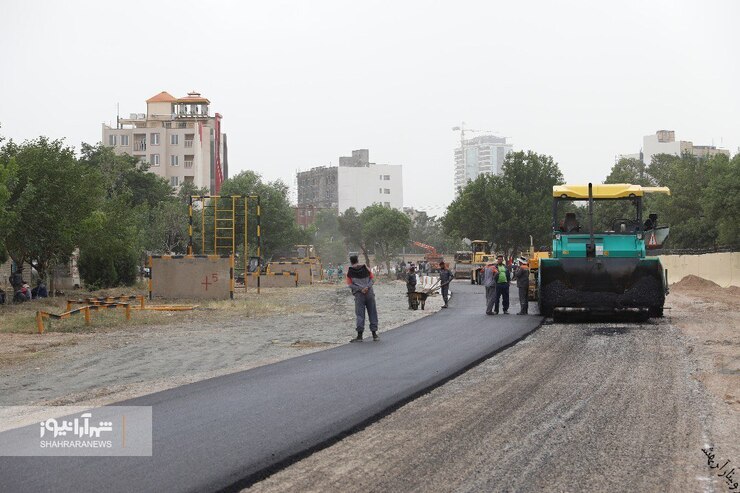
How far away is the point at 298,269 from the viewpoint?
220 ft

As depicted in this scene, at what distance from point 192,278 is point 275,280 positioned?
77.2ft

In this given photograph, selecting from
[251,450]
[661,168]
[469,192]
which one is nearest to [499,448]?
[251,450]

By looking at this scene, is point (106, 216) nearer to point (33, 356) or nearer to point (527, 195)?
point (33, 356)

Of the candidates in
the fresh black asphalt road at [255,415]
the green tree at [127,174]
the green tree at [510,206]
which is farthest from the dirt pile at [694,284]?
the green tree at [127,174]

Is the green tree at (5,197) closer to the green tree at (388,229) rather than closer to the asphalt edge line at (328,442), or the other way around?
the asphalt edge line at (328,442)

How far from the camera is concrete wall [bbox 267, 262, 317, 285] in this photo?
218 feet

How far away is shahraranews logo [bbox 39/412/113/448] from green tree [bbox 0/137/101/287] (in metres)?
27.0

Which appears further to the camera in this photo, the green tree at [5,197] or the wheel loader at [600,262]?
the green tree at [5,197]

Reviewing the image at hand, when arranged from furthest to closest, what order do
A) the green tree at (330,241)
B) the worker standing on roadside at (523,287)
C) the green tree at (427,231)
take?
the green tree at (427,231), the green tree at (330,241), the worker standing on roadside at (523,287)

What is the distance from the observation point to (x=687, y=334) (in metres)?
19.2

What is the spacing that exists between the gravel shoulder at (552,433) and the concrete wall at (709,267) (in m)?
26.6

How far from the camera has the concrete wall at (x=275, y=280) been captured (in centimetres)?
5916

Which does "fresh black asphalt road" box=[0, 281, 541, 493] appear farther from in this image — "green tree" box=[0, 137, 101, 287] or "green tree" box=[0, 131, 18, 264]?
"green tree" box=[0, 137, 101, 287]

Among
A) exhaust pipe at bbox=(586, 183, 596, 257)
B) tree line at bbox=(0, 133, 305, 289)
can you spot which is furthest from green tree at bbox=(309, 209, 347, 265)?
exhaust pipe at bbox=(586, 183, 596, 257)
